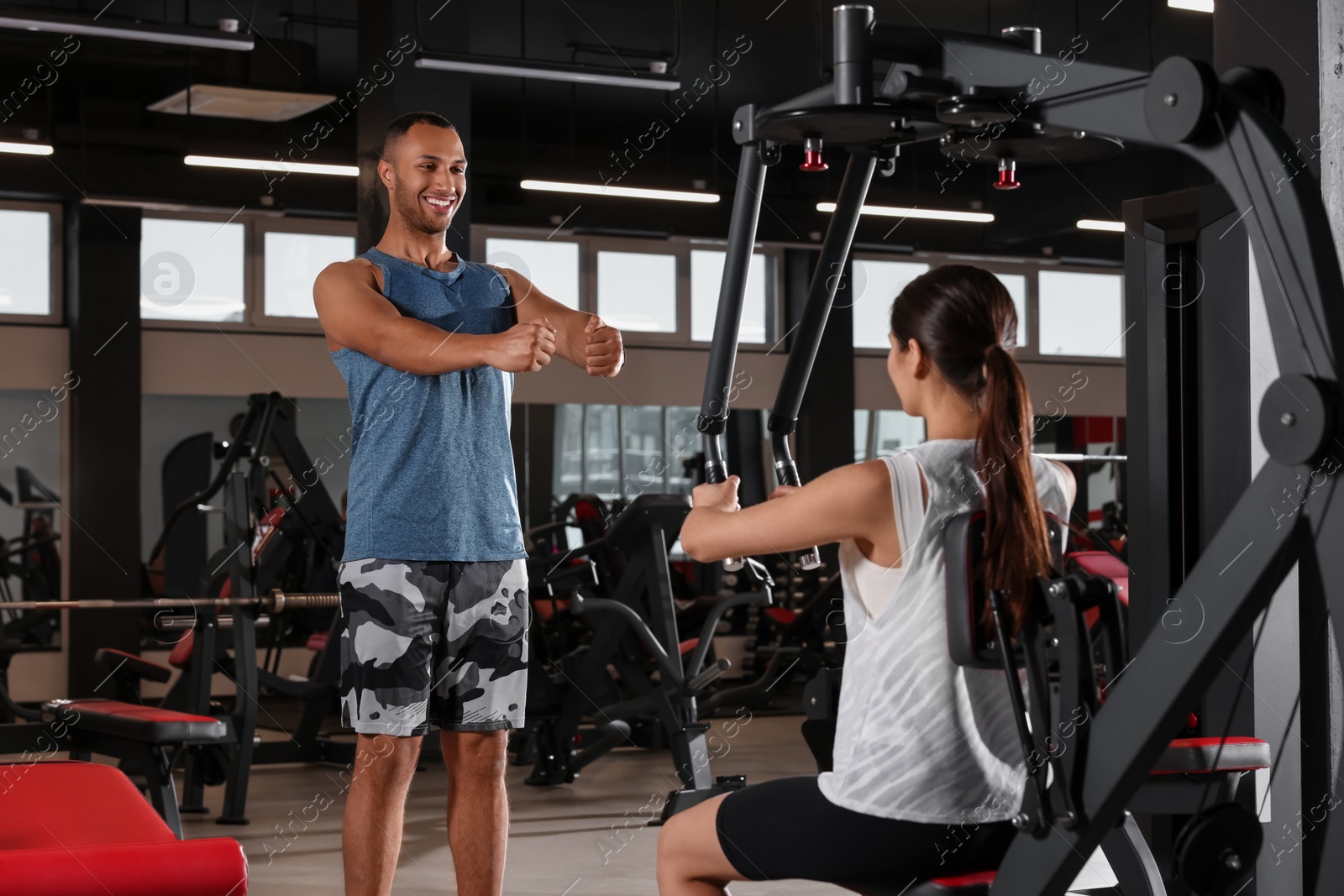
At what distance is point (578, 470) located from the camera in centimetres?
979

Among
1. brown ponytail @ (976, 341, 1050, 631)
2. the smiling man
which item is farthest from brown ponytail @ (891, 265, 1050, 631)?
the smiling man

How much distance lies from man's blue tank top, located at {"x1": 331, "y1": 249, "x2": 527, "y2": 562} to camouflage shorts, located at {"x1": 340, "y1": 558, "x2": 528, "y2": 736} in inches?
1.5

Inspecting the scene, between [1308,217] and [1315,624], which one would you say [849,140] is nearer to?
[1308,217]

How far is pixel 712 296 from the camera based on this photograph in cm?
1043

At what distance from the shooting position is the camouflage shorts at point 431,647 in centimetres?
230

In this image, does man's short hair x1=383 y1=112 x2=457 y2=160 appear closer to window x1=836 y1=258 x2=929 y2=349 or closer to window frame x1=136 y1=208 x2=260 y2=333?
window frame x1=136 y1=208 x2=260 y2=333

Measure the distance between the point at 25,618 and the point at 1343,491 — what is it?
795 centimetres

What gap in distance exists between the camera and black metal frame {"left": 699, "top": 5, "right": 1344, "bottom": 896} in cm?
131

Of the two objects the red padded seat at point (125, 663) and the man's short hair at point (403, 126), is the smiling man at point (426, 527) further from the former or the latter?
the red padded seat at point (125, 663)

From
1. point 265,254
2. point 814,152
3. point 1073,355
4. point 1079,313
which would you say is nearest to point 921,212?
point 1073,355

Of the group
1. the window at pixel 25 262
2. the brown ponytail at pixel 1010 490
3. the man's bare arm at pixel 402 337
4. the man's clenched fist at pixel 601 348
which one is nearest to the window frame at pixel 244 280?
the window at pixel 25 262

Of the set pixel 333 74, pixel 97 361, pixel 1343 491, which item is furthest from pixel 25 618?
pixel 1343 491

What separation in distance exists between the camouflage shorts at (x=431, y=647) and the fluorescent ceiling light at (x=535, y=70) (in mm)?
3490

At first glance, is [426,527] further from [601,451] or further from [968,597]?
[601,451]
